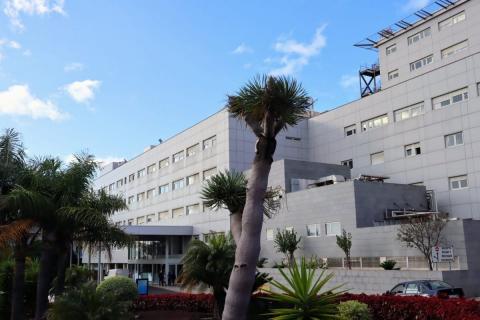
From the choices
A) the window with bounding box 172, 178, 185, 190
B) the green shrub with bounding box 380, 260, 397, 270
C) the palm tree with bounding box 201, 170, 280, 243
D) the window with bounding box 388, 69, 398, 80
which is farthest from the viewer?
the window with bounding box 172, 178, 185, 190

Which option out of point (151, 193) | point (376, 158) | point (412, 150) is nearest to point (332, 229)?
point (412, 150)

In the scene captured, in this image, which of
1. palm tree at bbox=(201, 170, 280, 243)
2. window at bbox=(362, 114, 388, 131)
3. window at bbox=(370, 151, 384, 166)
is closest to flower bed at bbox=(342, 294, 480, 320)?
palm tree at bbox=(201, 170, 280, 243)

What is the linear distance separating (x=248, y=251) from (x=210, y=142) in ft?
148

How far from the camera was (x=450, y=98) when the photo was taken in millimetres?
39562

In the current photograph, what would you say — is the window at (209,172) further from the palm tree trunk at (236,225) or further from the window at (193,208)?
the palm tree trunk at (236,225)

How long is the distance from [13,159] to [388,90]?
3439 cm

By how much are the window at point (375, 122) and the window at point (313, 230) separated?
12.3 metres

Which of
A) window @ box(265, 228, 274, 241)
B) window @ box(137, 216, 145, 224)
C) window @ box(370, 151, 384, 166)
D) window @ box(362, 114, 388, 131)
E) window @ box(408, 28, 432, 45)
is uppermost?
window @ box(408, 28, 432, 45)

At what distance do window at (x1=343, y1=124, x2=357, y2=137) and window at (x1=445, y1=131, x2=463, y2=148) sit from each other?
1037 cm

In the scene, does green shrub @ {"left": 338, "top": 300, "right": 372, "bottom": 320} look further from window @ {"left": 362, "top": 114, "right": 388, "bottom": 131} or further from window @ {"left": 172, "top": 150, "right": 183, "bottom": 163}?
window @ {"left": 172, "top": 150, "right": 183, "bottom": 163}

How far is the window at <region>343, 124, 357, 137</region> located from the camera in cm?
4869

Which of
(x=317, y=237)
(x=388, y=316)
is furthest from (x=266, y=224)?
(x=388, y=316)

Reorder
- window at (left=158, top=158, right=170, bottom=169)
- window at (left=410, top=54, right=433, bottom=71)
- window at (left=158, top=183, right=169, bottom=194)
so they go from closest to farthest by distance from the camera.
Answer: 1. window at (left=410, top=54, right=433, bottom=71)
2. window at (left=158, top=183, right=169, bottom=194)
3. window at (left=158, top=158, right=170, bottom=169)

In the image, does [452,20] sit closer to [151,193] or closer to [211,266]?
[211,266]
